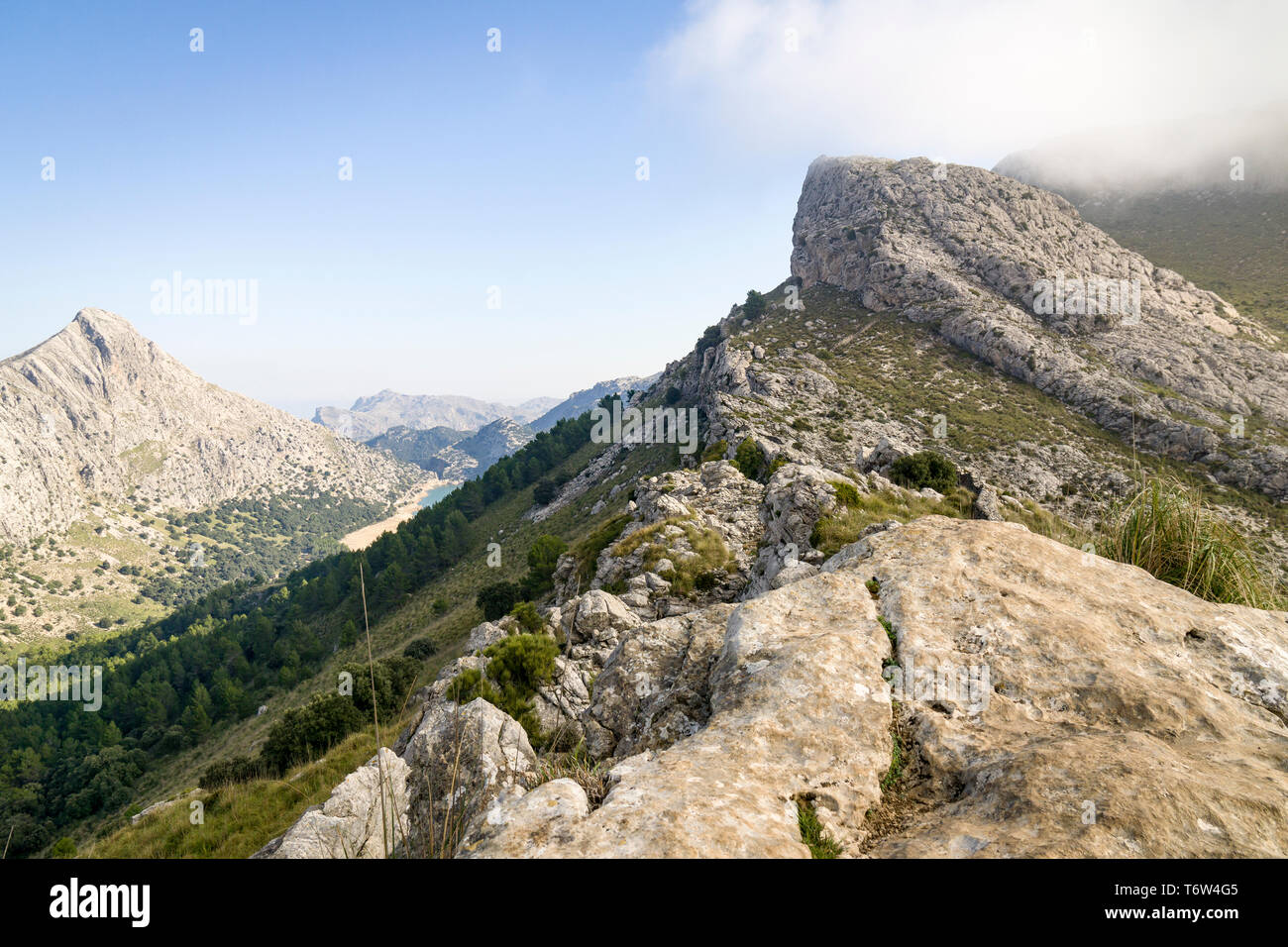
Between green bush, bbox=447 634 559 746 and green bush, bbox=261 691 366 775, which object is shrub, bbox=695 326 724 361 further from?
green bush, bbox=447 634 559 746

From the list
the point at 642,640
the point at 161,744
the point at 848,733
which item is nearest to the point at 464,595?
the point at 161,744

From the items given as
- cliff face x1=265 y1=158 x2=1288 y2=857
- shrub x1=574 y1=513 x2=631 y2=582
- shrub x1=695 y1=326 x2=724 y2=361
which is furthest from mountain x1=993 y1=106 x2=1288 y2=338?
cliff face x1=265 y1=158 x2=1288 y2=857

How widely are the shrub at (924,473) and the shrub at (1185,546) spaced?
17.3 m

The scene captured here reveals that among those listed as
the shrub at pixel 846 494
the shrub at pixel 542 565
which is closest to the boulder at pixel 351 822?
the shrub at pixel 846 494

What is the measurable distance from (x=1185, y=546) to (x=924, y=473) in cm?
1944

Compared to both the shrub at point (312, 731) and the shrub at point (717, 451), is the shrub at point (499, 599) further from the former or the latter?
the shrub at point (717, 451)

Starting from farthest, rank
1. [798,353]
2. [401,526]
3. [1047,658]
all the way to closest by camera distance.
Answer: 1. [401,526]
2. [798,353]
3. [1047,658]

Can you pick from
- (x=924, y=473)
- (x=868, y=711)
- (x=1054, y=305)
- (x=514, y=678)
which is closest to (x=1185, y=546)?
(x=868, y=711)

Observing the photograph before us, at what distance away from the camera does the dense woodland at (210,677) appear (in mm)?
56688

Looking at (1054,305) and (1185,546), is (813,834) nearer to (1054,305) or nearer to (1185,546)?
(1185,546)

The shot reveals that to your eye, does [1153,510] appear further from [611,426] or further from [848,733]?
[611,426]

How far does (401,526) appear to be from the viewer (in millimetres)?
106875

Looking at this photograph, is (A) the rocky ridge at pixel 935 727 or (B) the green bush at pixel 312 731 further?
(B) the green bush at pixel 312 731
